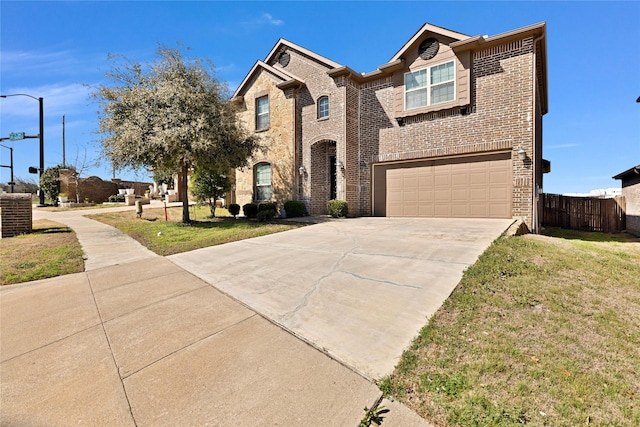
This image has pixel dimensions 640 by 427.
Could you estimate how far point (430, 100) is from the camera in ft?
37.5

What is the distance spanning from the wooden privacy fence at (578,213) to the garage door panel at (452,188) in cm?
548

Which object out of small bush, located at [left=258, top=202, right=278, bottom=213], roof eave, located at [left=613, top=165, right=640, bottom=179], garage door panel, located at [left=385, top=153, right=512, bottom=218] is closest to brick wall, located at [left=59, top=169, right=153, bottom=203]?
small bush, located at [left=258, top=202, right=278, bottom=213]

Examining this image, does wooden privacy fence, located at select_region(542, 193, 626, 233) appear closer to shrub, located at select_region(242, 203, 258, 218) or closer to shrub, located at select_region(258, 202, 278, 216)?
shrub, located at select_region(258, 202, 278, 216)

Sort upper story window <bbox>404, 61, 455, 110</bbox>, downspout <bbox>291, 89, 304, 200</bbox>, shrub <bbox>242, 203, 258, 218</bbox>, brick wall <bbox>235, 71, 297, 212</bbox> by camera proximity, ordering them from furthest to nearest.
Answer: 1. brick wall <bbox>235, 71, 297, 212</bbox>
2. downspout <bbox>291, 89, 304, 200</bbox>
3. shrub <bbox>242, 203, 258, 218</bbox>
4. upper story window <bbox>404, 61, 455, 110</bbox>

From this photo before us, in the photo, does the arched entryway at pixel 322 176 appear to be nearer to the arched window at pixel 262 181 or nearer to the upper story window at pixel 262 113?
the arched window at pixel 262 181

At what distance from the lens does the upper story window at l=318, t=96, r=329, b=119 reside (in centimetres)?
1371

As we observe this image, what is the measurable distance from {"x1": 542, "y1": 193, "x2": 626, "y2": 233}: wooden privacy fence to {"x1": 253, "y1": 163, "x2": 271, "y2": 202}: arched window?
1373cm

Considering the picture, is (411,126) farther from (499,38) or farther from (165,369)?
(165,369)

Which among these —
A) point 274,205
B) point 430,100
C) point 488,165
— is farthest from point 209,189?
point 488,165

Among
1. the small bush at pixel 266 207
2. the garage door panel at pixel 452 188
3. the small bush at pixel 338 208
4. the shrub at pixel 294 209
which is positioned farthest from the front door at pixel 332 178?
the small bush at pixel 266 207

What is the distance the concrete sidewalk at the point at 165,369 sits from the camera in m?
1.88

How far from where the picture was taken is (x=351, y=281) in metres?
4.13

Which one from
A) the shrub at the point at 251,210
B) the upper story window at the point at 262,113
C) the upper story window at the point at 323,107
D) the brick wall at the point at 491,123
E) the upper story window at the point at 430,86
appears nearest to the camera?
the brick wall at the point at 491,123

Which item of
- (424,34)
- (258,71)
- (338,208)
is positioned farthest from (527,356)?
(258,71)
